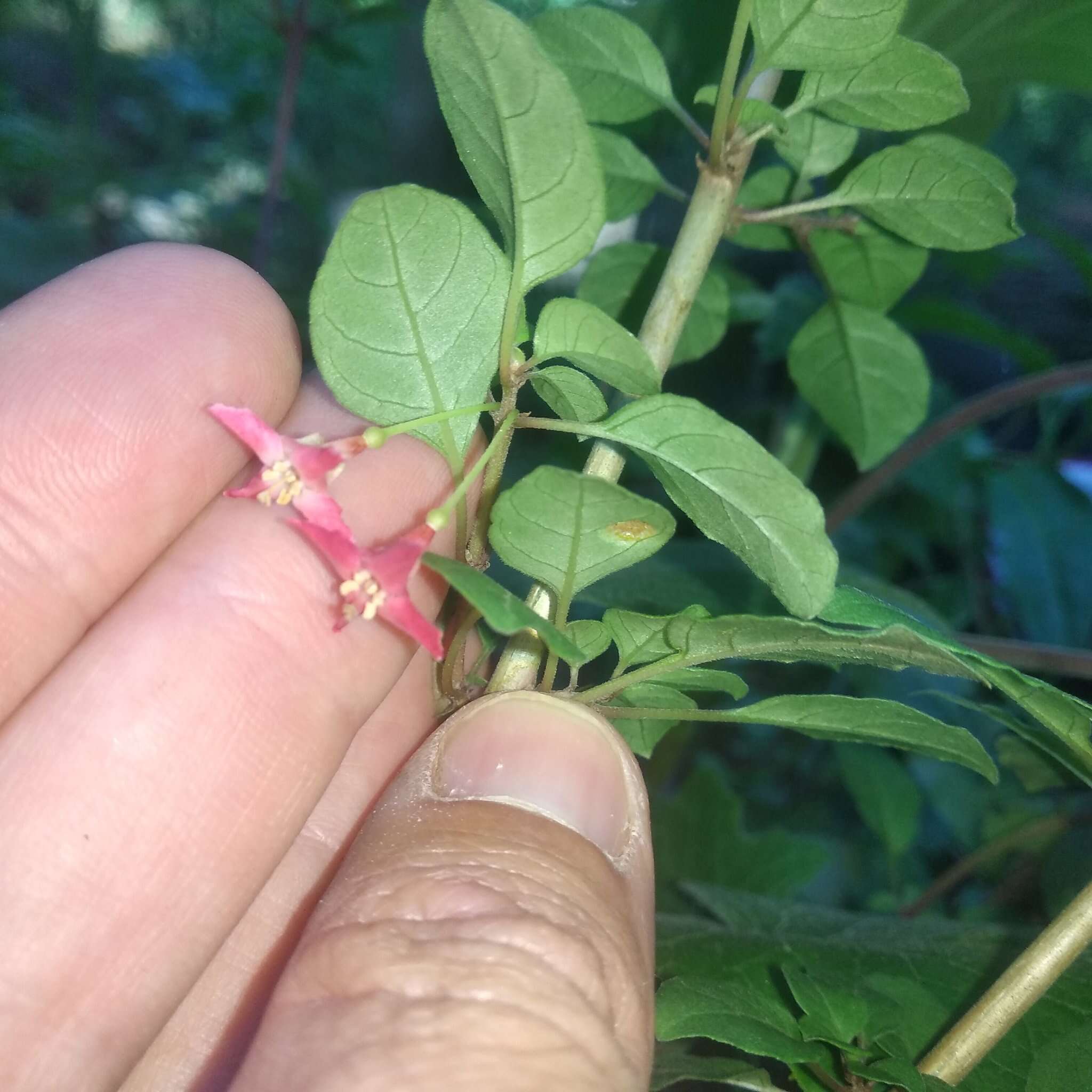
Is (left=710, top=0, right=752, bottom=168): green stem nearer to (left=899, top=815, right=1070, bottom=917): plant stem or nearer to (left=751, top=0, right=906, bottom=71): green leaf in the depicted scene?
(left=751, top=0, right=906, bottom=71): green leaf

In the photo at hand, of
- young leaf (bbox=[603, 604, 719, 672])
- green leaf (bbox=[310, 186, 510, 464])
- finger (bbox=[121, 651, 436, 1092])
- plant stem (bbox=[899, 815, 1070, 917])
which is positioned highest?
green leaf (bbox=[310, 186, 510, 464])

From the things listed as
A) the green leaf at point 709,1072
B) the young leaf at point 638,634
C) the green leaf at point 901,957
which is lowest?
the green leaf at point 901,957

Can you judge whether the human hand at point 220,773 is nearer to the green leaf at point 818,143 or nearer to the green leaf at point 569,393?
the green leaf at point 569,393

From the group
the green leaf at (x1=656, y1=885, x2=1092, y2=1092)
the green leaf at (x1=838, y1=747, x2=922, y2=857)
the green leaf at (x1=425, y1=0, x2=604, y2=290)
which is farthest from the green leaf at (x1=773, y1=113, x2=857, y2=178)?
the green leaf at (x1=838, y1=747, x2=922, y2=857)

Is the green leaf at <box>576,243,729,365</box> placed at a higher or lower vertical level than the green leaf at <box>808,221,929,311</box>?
higher

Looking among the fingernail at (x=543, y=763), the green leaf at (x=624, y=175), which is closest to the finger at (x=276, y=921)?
the fingernail at (x=543, y=763)

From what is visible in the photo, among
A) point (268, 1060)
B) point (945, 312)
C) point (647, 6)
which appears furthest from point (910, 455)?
point (268, 1060)

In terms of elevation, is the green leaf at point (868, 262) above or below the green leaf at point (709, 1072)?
above
